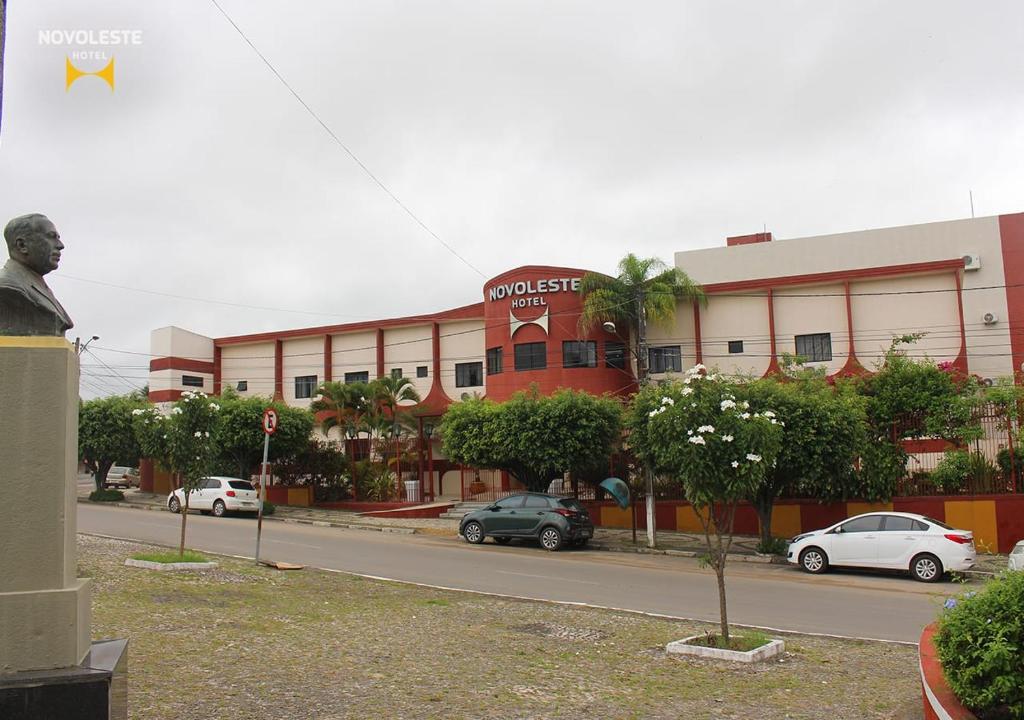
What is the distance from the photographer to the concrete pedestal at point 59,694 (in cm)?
506

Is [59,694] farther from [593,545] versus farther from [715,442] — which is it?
[593,545]

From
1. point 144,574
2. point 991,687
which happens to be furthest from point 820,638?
point 144,574

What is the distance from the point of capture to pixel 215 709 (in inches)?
275

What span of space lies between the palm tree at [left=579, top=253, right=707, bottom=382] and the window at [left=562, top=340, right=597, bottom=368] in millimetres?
685

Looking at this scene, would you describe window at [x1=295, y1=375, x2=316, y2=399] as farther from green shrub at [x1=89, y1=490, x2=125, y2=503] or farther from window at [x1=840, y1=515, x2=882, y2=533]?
window at [x1=840, y1=515, x2=882, y2=533]

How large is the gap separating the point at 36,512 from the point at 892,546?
17.8 meters

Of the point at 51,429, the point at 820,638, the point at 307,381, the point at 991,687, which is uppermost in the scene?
the point at 307,381

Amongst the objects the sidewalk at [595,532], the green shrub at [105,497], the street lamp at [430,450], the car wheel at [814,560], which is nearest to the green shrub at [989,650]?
the sidewalk at [595,532]

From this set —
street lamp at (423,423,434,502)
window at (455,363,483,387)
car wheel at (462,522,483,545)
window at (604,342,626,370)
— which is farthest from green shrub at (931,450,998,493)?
window at (455,363,483,387)

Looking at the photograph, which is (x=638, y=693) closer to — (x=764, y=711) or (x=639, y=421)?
(x=764, y=711)

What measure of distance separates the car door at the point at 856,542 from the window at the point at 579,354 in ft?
58.5

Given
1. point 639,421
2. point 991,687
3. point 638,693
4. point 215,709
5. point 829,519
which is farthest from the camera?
point 829,519

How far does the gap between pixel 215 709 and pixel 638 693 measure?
373 cm

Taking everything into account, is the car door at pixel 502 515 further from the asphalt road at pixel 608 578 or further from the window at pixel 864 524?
the window at pixel 864 524
